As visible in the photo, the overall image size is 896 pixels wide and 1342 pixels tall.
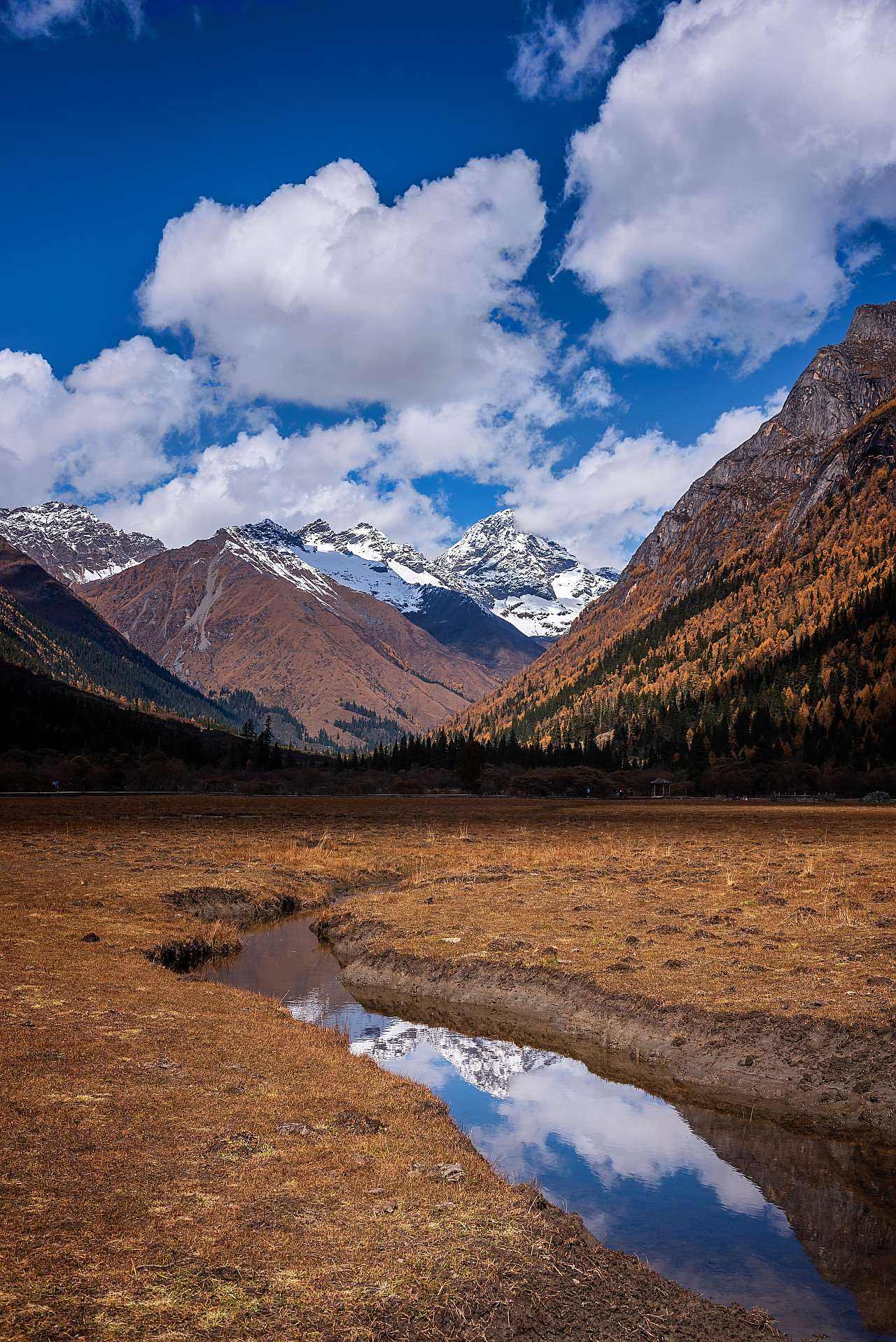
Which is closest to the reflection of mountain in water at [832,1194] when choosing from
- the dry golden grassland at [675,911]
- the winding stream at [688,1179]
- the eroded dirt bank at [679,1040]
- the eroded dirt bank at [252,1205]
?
the winding stream at [688,1179]

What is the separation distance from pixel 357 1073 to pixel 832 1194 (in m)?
8.14

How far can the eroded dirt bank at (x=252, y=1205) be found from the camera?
297 inches

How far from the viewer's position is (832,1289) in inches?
391

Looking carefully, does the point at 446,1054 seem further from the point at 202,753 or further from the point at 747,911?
the point at 202,753

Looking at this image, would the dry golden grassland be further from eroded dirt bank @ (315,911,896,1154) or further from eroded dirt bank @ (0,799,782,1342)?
eroded dirt bank @ (0,799,782,1342)

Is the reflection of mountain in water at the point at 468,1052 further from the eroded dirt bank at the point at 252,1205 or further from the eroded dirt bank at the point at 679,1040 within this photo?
the eroded dirt bank at the point at 252,1205

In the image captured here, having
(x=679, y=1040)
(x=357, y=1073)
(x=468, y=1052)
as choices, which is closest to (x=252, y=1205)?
(x=357, y=1073)

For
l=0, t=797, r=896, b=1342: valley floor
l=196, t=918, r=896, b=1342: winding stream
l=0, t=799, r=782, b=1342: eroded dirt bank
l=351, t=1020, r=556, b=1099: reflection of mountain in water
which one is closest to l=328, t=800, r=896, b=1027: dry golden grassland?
l=0, t=797, r=896, b=1342: valley floor

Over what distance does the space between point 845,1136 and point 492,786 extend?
449 feet

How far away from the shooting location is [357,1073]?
1498 centimetres

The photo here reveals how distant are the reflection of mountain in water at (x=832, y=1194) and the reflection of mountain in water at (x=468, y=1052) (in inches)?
153

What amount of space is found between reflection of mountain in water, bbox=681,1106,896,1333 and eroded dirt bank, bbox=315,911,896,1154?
0.71 m

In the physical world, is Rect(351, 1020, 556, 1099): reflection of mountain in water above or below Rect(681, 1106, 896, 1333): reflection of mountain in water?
below

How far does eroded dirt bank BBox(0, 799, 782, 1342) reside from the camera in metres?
7.54
